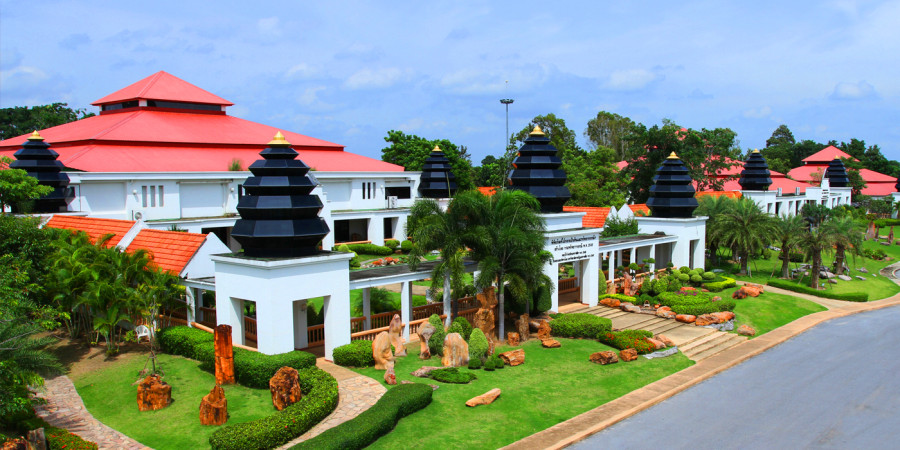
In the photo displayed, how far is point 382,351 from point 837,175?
72436mm

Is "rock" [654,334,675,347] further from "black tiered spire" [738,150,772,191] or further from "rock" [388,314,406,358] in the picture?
"black tiered spire" [738,150,772,191]

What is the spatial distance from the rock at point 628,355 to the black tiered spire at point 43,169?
28136mm

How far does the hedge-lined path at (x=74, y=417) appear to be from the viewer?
16047 millimetres

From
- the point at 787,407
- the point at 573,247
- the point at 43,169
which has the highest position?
the point at 43,169

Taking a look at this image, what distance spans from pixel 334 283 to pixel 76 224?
14.5 meters

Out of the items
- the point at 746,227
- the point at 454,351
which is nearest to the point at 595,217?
the point at 746,227

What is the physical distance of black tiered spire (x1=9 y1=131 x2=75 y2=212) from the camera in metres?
33.8

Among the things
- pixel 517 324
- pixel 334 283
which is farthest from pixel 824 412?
pixel 334 283

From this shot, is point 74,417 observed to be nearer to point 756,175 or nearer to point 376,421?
point 376,421

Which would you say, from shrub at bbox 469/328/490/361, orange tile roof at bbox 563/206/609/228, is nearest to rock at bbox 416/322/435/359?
shrub at bbox 469/328/490/361

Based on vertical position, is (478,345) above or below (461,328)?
below

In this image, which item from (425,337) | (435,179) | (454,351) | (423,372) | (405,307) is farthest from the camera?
(435,179)

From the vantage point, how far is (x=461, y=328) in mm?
23750

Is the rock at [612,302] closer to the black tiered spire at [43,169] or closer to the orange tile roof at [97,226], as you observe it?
the orange tile roof at [97,226]
